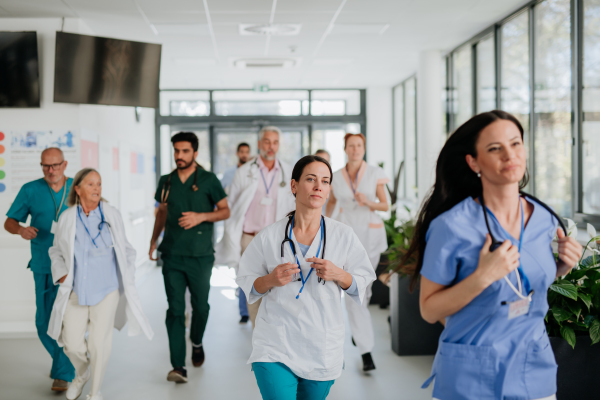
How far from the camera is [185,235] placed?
12.5 feet

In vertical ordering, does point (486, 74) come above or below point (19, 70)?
above

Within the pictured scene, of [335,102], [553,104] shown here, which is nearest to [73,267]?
[553,104]

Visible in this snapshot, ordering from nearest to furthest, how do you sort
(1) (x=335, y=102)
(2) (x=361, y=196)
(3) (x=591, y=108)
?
(2) (x=361, y=196), (3) (x=591, y=108), (1) (x=335, y=102)

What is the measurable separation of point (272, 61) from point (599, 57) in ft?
14.9

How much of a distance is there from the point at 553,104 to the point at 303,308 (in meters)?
3.92

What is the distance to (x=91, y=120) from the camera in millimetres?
5715

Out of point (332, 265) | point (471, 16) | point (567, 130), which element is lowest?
point (332, 265)

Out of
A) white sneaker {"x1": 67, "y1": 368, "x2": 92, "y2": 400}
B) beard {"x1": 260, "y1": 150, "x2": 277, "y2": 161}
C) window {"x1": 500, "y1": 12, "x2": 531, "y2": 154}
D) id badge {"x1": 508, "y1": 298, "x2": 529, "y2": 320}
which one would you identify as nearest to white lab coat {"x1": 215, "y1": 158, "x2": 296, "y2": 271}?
beard {"x1": 260, "y1": 150, "x2": 277, "y2": 161}

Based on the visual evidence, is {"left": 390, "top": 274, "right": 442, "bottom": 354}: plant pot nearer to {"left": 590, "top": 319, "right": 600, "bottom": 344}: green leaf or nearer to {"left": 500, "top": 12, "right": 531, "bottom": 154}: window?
{"left": 590, "top": 319, "right": 600, "bottom": 344}: green leaf

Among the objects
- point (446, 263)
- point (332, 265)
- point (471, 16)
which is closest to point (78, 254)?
point (332, 265)

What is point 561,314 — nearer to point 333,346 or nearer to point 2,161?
point 333,346

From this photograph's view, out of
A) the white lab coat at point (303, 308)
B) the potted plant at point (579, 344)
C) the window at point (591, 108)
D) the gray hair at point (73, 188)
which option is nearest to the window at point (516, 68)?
the window at point (591, 108)

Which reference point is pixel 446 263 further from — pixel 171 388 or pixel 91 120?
pixel 91 120

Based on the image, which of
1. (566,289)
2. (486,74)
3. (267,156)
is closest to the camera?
(566,289)
